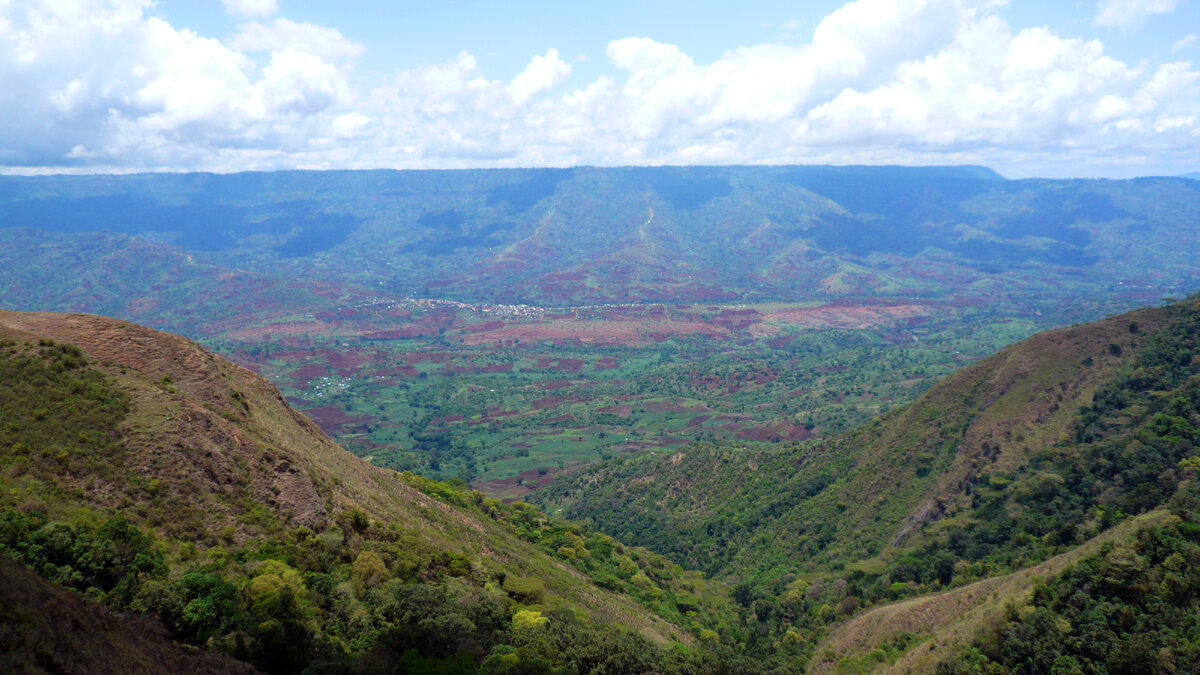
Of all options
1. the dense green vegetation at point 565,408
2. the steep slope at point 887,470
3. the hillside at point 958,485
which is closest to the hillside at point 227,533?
the hillside at point 958,485

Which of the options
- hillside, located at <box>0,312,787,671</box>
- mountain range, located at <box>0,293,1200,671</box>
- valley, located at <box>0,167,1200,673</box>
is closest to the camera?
hillside, located at <box>0,312,787,671</box>

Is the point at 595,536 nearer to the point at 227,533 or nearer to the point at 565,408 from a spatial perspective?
the point at 227,533

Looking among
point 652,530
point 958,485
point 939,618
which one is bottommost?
point 652,530

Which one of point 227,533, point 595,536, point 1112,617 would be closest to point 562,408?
point 595,536

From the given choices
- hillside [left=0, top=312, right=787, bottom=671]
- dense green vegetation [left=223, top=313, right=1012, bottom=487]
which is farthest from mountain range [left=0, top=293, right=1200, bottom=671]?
dense green vegetation [left=223, top=313, right=1012, bottom=487]

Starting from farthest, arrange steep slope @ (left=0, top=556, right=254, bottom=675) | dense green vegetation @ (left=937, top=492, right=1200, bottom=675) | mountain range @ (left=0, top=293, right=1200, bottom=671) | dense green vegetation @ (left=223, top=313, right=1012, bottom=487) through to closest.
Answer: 1. dense green vegetation @ (left=223, top=313, right=1012, bottom=487)
2. dense green vegetation @ (left=937, top=492, right=1200, bottom=675)
3. mountain range @ (left=0, top=293, right=1200, bottom=671)
4. steep slope @ (left=0, top=556, right=254, bottom=675)

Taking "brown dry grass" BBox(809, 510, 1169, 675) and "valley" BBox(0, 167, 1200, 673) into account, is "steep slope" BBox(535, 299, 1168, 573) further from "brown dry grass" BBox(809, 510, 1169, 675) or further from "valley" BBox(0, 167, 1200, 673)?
"brown dry grass" BBox(809, 510, 1169, 675)
